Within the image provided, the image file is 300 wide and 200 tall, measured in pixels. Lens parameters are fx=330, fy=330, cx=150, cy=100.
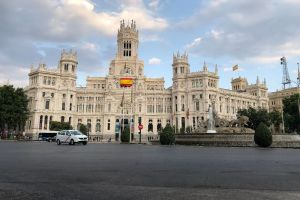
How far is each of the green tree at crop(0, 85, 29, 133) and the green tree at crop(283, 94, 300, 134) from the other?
239 ft

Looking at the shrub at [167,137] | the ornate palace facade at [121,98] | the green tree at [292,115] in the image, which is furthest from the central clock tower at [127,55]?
the shrub at [167,137]

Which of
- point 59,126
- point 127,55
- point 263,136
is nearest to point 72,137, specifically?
point 263,136

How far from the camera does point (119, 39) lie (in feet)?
425

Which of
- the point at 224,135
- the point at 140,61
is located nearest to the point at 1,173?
the point at 224,135

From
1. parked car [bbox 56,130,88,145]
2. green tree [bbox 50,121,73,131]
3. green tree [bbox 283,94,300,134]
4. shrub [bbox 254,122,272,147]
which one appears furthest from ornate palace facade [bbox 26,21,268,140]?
shrub [bbox 254,122,272,147]

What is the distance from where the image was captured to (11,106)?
91.2 m

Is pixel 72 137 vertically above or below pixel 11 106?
below

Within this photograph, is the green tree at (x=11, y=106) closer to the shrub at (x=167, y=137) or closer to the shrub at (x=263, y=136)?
the shrub at (x=167, y=137)

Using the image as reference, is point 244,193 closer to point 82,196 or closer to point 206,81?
point 82,196

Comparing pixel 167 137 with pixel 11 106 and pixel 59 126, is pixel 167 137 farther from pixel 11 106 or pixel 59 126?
pixel 11 106

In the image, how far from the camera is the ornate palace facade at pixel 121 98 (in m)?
112

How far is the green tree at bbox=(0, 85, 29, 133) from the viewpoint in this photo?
90.4 m

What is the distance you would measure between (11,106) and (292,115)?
2978 inches

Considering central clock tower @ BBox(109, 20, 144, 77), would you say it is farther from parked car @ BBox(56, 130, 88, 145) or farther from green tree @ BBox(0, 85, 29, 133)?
parked car @ BBox(56, 130, 88, 145)
